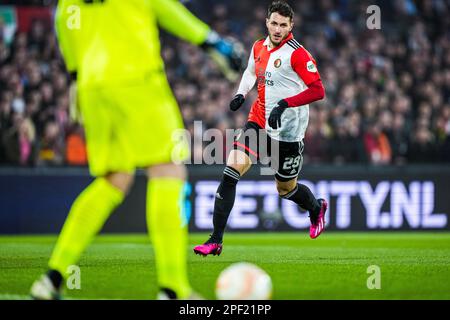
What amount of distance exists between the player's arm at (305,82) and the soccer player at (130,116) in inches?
117

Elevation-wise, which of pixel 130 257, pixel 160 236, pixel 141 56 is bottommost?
pixel 130 257

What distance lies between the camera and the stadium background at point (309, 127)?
1456 cm

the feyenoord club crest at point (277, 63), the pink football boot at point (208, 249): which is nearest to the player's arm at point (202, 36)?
the pink football boot at point (208, 249)

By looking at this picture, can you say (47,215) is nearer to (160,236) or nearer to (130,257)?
(130,257)

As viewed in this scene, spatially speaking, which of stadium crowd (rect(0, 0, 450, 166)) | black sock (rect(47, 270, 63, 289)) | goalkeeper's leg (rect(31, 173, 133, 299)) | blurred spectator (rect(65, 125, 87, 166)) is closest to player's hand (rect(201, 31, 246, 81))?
goalkeeper's leg (rect(31, 173, 133, 299))

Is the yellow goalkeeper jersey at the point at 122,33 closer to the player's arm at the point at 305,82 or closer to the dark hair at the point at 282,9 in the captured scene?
the player's arm at the point at 305,82

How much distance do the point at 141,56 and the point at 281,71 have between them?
11.3 ft

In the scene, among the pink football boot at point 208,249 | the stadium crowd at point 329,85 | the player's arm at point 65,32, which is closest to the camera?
the player's arm at point 65,32

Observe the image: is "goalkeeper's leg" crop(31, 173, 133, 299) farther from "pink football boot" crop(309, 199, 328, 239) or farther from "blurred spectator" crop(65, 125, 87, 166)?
"blurred spectator" crop(65, 125, 87, 166)

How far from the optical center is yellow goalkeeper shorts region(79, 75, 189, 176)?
5.50 metres

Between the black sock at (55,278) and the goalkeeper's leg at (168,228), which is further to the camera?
the black sock at (55,278)

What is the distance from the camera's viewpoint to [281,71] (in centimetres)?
888
